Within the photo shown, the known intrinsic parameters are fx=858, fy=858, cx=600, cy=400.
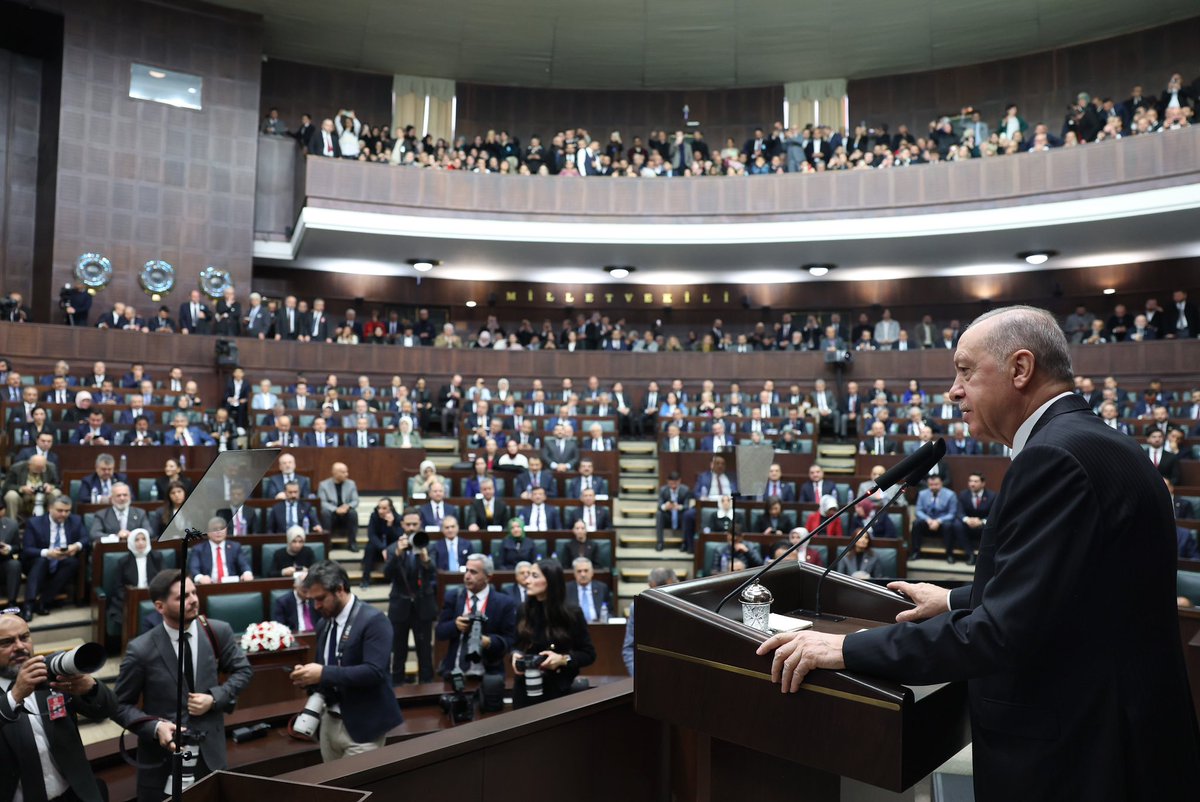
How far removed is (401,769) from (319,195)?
12625mm

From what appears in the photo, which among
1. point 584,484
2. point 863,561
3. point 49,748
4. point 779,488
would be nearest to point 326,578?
point 49,748

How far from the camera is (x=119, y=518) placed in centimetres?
652

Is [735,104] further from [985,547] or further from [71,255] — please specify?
[985,547]

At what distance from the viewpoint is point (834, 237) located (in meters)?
13.3

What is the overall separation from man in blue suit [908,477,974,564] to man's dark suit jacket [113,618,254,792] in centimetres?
643

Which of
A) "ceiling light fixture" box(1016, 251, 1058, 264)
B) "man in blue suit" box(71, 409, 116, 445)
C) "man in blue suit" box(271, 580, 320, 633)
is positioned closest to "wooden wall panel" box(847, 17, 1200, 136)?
"ceiling light fixture" box(1016, 251, 1058, 264)

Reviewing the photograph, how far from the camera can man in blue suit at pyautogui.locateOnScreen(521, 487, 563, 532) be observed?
7.74 metres

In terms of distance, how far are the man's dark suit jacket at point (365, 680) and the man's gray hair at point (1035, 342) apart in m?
2.62

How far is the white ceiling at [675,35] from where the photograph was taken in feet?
44.5

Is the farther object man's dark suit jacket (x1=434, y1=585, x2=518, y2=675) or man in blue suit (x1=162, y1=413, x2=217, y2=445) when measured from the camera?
man in blue suit (x1=162, y1=413, x2=217, y2=445)

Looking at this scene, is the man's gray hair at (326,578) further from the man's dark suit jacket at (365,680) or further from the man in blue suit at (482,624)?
the man in blue suit at (482,624)

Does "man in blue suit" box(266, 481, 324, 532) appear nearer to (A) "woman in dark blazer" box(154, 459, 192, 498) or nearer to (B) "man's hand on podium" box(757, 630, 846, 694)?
(A) "woman in dark blazer" box(154, 459, 192, 498)

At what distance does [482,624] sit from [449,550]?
244 cm

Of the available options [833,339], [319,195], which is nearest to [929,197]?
[833,339]
